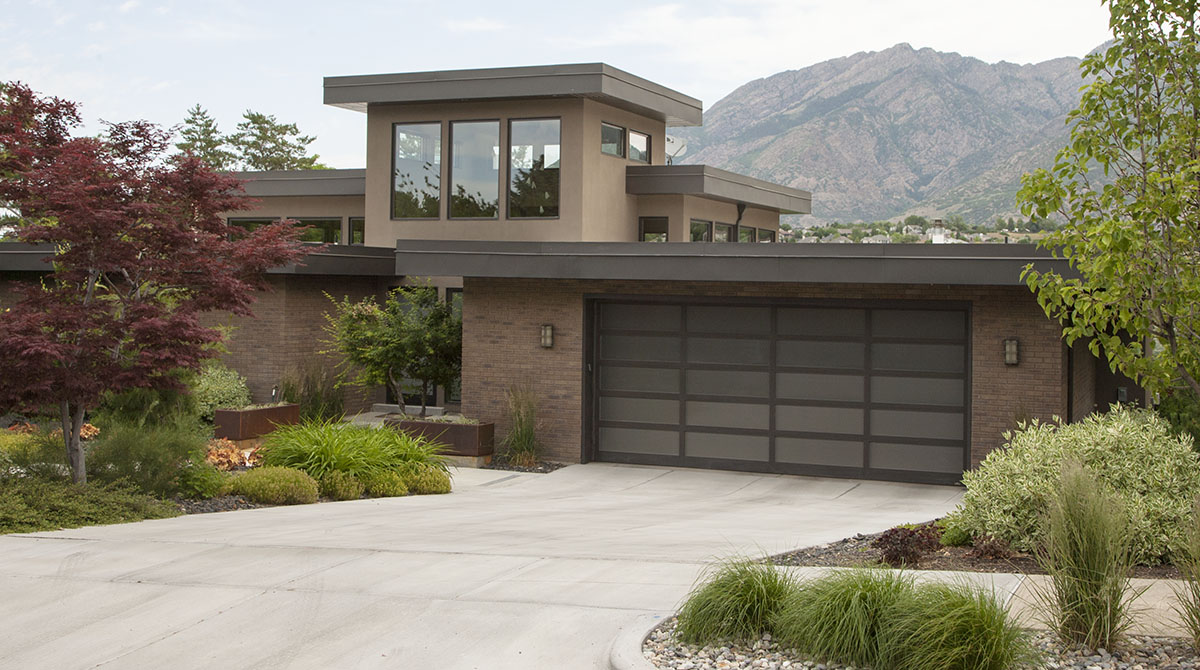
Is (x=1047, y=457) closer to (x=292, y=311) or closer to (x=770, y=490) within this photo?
(x=770, y=490)

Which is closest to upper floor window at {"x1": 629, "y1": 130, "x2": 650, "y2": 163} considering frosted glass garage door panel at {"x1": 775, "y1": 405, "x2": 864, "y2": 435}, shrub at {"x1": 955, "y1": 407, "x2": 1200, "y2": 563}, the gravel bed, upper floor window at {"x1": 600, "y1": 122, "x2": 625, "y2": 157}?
upper floor window at {"x1": 600, "y1": 122, "x2": 625, "y2": 157}

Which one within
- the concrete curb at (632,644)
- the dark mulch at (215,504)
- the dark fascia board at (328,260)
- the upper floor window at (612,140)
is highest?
the upper floor window at (612,140)

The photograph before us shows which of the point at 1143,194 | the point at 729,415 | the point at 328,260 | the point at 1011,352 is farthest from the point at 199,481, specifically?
the point at 1011,352

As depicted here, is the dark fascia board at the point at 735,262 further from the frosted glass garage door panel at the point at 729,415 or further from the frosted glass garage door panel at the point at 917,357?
the frosted glass garage door panel at the point at 729,415

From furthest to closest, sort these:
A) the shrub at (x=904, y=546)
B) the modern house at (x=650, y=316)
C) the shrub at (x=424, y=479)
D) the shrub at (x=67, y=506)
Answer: the modern house at (x=650, y=316)
the shrub at (x=424, y=479)
the shrub at (x=67, y=506)
the shrub at (x=904, y=546)

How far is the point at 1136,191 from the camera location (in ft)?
29.4

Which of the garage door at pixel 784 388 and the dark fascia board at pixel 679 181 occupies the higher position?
the dark fascia board at pixel 679 181

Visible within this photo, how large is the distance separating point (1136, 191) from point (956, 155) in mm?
136664

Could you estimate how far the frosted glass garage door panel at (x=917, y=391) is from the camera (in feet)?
53.8

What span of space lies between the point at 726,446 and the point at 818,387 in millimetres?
1742

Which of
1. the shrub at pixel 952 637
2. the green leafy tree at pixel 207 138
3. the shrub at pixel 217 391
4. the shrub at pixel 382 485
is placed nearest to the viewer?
the shrub at pixel 952 637

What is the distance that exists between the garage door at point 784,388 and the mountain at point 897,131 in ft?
298

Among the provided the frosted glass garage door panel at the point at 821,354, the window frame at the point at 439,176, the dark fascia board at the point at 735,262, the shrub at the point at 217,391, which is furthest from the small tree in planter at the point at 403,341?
the frosted glass garage door panel at the point at 821,354

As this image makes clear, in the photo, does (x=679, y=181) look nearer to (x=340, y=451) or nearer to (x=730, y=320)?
(x=730, y=320)
